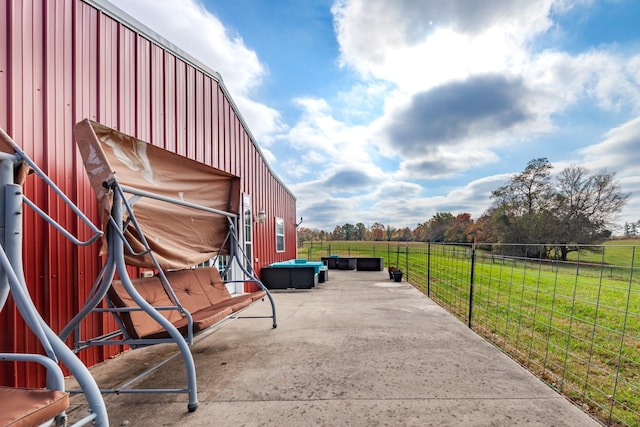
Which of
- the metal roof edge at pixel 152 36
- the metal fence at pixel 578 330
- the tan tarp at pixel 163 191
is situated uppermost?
the metal roof edge at pixel 152 36

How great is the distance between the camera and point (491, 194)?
2816cm

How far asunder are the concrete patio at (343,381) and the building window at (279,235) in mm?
5819

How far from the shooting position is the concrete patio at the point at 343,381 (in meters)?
2.00

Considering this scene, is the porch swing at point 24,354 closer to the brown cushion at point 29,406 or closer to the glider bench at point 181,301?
the brown cushion at point 29,406

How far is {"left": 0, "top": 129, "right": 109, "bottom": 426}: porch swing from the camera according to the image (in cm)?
103

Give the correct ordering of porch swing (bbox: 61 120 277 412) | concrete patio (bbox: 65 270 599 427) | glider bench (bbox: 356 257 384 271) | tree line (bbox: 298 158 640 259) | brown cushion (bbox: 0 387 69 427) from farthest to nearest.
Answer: tree line (bbox: 298 158 640 259), glider bench (bbox: 356 257 384 271), porch swing (bbox: 61 120 277 412), concrete patio (bbox: 65 270 599 427), brown cushion (bbox: 0 387 69 427)

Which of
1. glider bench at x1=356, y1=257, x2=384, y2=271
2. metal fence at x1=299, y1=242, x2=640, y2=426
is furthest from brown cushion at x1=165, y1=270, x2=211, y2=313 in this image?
glider bench at x1=356, y1=257, x2=384, y2=271

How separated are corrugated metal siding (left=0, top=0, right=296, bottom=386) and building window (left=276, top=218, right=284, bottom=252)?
5.92 m

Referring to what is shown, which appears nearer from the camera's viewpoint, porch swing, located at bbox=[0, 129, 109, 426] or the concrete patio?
porch swing, located at bbox=[0, 129, 109, 426]

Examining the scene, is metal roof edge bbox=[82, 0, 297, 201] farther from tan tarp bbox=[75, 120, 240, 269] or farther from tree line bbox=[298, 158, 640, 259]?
tree line bbox=[298, 158, 640, 259]

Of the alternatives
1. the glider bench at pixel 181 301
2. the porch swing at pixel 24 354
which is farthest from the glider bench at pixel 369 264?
the porch swing at pixel 24 354

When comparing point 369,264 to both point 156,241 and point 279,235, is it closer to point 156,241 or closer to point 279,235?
point 279,235

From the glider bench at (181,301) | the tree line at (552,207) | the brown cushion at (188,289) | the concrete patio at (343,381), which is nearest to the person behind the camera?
the concrete patio at (343,381)

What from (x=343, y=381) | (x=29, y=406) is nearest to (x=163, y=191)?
(x=29, y=406)
